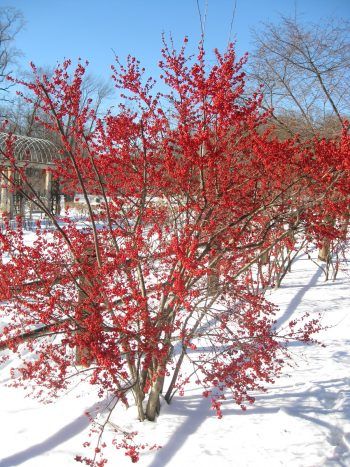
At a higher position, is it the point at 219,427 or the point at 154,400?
the point at 154,400

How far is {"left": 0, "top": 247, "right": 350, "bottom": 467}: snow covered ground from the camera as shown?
3.41m

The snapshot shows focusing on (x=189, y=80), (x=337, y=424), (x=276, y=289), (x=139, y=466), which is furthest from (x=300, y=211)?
(x=276, y=289)

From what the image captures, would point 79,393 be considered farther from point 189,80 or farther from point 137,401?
point 189,80

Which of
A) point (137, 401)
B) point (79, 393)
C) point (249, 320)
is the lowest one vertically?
point (79, 393)

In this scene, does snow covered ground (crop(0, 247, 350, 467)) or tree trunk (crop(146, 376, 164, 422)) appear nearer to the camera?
snow covered ground (crop(0, 247, 350, 467))

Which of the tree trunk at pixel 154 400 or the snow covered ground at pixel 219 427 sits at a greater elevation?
the tree trunk at pixel 154 400

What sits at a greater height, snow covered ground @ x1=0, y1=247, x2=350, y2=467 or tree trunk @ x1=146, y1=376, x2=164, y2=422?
tree trunk @ x1=146, y1=376, x2=164, y2=422

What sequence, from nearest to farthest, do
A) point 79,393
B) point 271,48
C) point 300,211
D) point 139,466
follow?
point 139,466 → point 300,211 → point 79,393 → point 271,48

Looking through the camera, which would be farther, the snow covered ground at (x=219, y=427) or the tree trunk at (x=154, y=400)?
the tree trunk at (x=154, y=400)

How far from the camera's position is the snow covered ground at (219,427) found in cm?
341

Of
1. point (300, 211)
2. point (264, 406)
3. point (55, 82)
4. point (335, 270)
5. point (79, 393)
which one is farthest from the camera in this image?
point (335, 270)

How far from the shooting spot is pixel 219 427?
382 cm

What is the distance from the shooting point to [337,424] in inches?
149

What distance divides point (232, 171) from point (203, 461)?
2.72 m
